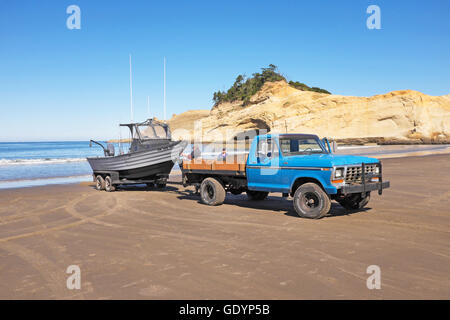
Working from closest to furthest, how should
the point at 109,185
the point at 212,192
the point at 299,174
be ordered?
1. the point at 299,174
2. the point at 212,192
3. the point at 109,185

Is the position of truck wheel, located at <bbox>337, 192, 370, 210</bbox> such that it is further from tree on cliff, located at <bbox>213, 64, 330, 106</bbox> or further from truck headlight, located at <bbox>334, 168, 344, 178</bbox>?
tree on cliff, located at <bbox>213, 64, 330, 106</bbox>

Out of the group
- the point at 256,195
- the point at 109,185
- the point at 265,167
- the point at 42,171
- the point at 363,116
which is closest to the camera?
the point at 265,167

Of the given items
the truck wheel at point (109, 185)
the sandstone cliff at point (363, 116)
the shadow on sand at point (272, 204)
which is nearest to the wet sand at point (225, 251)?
the shadow on sand at point (272, 204)

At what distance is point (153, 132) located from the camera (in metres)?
18.0

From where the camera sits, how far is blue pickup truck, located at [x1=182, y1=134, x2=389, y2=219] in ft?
32.3

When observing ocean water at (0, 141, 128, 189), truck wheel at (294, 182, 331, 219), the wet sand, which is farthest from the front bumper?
ocean water at (0, 141, 128, 189)

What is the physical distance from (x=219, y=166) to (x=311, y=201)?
11.1 feet

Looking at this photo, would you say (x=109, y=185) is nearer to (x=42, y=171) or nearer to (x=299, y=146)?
(x=299, y=146)

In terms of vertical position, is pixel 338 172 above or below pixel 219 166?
below

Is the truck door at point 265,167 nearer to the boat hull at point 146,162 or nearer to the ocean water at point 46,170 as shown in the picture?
the ocean water at point 46,170

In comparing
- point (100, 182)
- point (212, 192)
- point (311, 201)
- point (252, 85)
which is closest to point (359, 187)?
point (311, 201)

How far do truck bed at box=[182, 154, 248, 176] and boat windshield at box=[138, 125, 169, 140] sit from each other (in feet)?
14.9

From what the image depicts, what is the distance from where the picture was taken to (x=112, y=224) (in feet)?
32.6
